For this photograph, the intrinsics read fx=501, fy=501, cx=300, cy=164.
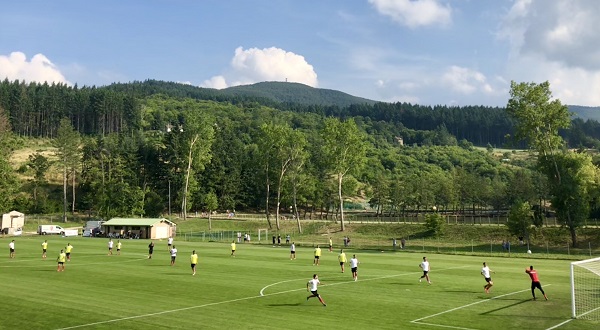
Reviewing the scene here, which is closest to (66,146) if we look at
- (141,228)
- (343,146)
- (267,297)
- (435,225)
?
(141,228)

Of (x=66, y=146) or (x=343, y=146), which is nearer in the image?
(x=343, y=146)

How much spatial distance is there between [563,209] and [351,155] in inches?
1545

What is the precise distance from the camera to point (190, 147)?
11856 centimetres

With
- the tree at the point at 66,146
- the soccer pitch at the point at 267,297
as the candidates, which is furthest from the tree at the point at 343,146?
the tree at the point at 66,146

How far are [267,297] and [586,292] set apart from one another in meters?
19.3

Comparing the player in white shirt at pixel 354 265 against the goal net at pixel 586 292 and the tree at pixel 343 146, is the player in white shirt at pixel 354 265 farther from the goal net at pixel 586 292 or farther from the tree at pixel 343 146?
the tree at pixel 343 146

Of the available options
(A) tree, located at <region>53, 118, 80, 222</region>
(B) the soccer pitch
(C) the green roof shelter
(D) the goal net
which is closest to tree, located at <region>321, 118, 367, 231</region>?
(C) the green roof shelter

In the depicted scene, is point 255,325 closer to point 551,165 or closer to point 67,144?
point 551,165

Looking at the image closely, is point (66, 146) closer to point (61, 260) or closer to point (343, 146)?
point (343, 146)

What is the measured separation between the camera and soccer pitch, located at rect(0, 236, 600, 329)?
75.5ft

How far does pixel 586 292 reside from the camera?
30.4m

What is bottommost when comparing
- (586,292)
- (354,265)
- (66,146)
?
(586,292)

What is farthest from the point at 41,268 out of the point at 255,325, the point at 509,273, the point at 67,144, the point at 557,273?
the point at 67,144

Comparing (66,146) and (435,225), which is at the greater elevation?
(66,146)
